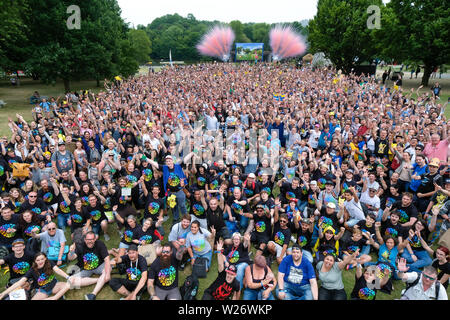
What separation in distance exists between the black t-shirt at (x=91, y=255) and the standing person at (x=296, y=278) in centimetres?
340

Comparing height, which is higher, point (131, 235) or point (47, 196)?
point (47, 196)

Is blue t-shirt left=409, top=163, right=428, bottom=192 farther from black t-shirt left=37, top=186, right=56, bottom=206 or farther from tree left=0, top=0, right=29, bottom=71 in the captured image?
tree left=0, top=0, right=29, bottom=71

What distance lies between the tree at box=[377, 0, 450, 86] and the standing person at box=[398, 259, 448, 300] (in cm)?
2597

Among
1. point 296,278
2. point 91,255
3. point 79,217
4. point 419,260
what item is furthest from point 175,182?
point 419,260

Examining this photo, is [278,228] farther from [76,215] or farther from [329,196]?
[76,215]

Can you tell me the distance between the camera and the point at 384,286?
471 cm

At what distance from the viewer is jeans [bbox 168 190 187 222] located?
674 centimetres

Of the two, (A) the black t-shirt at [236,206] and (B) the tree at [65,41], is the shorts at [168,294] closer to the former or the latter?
(A) the black t-shirt at [236,206]

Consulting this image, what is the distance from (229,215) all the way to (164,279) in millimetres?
2070

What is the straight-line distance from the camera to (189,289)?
180 inches

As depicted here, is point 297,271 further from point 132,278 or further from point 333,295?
point 132,278

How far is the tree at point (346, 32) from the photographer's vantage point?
105 feet

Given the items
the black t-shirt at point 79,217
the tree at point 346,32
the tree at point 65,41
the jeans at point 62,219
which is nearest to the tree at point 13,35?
the tree at point 65,41

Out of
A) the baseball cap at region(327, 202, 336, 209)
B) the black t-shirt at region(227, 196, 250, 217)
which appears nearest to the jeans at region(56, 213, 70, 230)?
the black t-shirt at region(227, 196, 250, 217)
